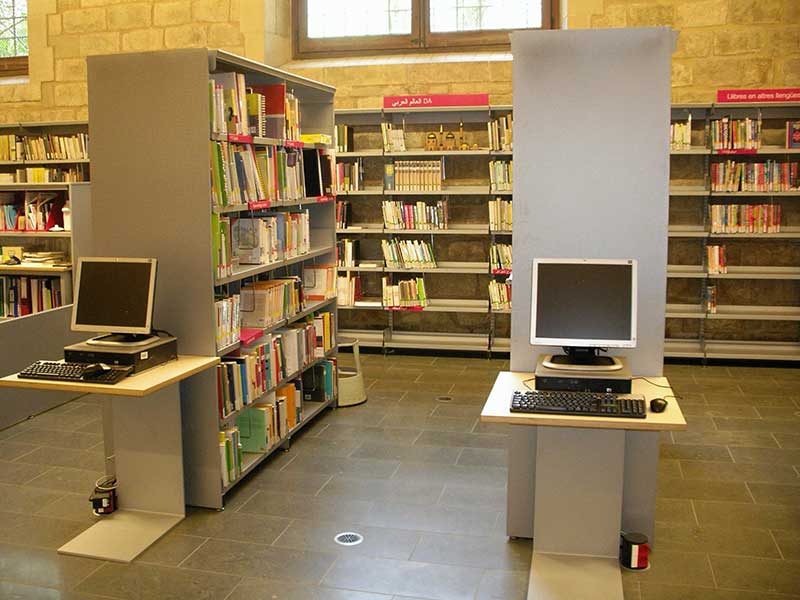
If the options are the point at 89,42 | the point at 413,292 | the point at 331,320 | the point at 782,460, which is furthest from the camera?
the point at 89,42

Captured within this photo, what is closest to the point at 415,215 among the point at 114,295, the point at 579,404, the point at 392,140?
the point at 392,140

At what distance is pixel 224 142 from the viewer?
4336 millimetres

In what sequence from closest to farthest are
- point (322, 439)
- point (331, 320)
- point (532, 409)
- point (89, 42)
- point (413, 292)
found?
point (532, 409), point (322, 439), point (331, 320), point (413, 292), point (89, 42)

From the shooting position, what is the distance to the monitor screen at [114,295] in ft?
13.0

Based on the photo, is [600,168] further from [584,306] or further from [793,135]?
[793,135]

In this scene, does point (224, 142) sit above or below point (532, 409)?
above

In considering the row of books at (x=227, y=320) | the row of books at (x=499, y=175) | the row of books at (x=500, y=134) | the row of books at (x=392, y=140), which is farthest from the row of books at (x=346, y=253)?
the row of books at (x=227, y=320)

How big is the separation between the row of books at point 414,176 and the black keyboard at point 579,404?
4.69m

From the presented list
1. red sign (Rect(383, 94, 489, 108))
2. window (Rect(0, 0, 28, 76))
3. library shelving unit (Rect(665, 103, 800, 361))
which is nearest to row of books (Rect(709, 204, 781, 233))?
library shelving unit (Rect(665, 103, 800, 361))

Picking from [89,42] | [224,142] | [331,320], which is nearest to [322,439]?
[331,320]

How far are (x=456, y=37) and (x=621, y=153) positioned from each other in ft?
16.4

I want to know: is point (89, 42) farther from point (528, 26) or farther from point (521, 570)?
point (521, 570)

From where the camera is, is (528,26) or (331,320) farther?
(528,26)

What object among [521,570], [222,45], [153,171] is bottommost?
[521,570]
